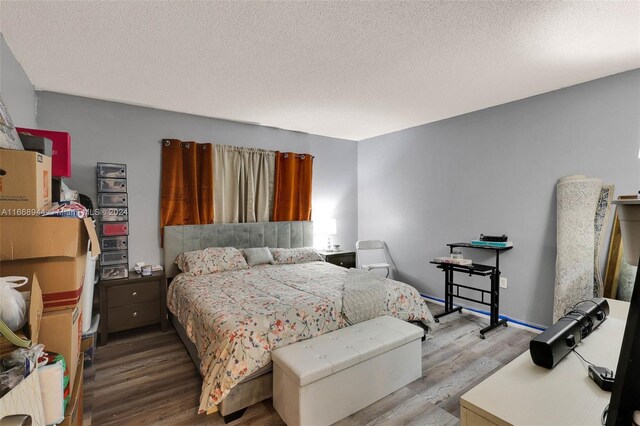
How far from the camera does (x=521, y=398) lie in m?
0.94

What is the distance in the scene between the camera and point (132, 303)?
308cm

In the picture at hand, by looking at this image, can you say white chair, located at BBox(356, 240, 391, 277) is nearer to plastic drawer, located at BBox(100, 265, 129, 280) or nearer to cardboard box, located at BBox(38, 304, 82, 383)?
plastic drawer, located at BBox(100, 265, 129, 280)

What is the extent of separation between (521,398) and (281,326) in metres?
1.47

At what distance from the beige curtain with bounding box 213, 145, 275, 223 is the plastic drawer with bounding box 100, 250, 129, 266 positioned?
1.08m

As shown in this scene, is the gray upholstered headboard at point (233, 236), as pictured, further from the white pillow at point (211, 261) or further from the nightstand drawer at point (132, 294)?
the nightstand drawer at point (132, 294)

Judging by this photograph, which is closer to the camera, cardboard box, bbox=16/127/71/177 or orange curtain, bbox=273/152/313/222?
cardboard box, bbox=16/127/71/177

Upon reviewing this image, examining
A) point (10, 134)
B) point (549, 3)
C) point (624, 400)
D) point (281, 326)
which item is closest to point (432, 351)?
point (281, 326)

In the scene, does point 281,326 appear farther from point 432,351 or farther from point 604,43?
point 604,43

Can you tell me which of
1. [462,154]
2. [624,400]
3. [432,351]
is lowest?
[432,351]

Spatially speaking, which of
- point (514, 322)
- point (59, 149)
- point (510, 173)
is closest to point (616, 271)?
point (514, 322)

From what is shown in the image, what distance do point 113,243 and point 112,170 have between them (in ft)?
2.46

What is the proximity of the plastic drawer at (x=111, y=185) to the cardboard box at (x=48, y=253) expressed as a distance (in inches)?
89.7

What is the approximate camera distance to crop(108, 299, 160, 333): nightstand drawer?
9.82ft

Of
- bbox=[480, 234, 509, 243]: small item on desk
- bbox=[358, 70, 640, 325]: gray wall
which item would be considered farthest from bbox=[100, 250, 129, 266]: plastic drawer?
bbox=[480, 234, 509, 243]: small item on desk
